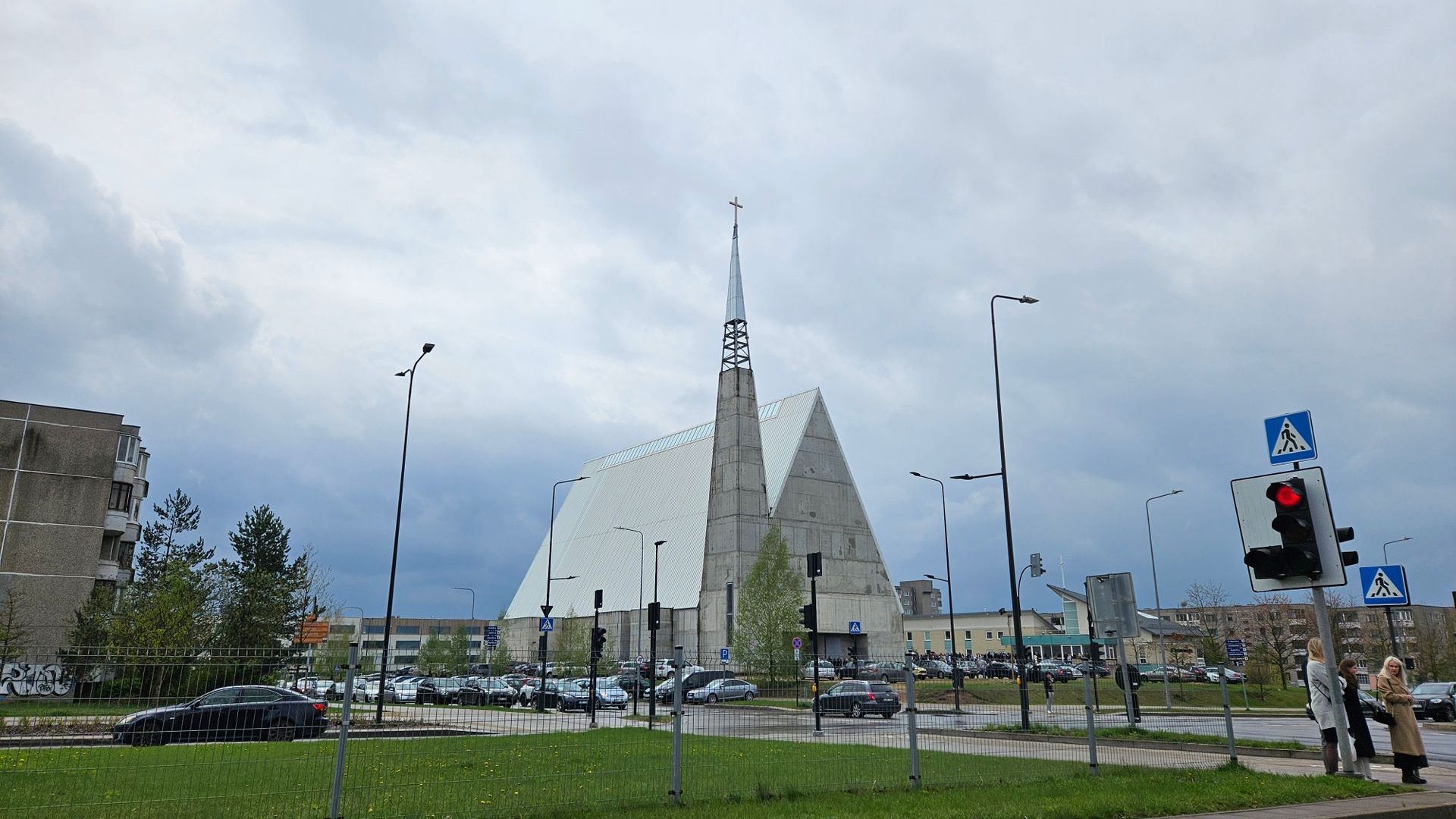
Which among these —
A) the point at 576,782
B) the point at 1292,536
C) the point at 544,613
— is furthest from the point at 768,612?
the point at 576,782

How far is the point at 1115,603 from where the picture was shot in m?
20.7

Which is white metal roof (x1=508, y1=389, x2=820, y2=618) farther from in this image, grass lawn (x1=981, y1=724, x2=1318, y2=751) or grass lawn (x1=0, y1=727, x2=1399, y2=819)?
grass lawn (x1=0, y1=727, x2=1399, y2=819)

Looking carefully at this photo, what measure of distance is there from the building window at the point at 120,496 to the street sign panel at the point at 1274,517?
59407 mm

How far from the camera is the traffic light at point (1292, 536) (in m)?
11.8

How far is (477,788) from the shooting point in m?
10.3

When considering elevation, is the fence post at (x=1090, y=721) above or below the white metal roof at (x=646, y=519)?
below

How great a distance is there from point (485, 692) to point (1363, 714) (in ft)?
42.8

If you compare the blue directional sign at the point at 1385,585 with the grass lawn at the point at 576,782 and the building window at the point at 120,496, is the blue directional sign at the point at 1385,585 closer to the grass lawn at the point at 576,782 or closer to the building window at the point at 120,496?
the grass lawn at the point at 576,782

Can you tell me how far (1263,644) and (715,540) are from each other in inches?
1543

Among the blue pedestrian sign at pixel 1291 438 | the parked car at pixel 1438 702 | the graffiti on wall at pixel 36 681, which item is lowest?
the parked car at pixel 1438 702

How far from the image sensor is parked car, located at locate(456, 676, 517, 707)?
411 inches

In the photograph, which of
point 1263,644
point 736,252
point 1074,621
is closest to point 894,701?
point 1074,621

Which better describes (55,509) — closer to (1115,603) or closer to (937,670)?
(1115,603)

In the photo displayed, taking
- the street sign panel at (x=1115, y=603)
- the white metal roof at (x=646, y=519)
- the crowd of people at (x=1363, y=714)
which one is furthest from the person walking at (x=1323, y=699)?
the white metal roof at (x=646, y=519)
